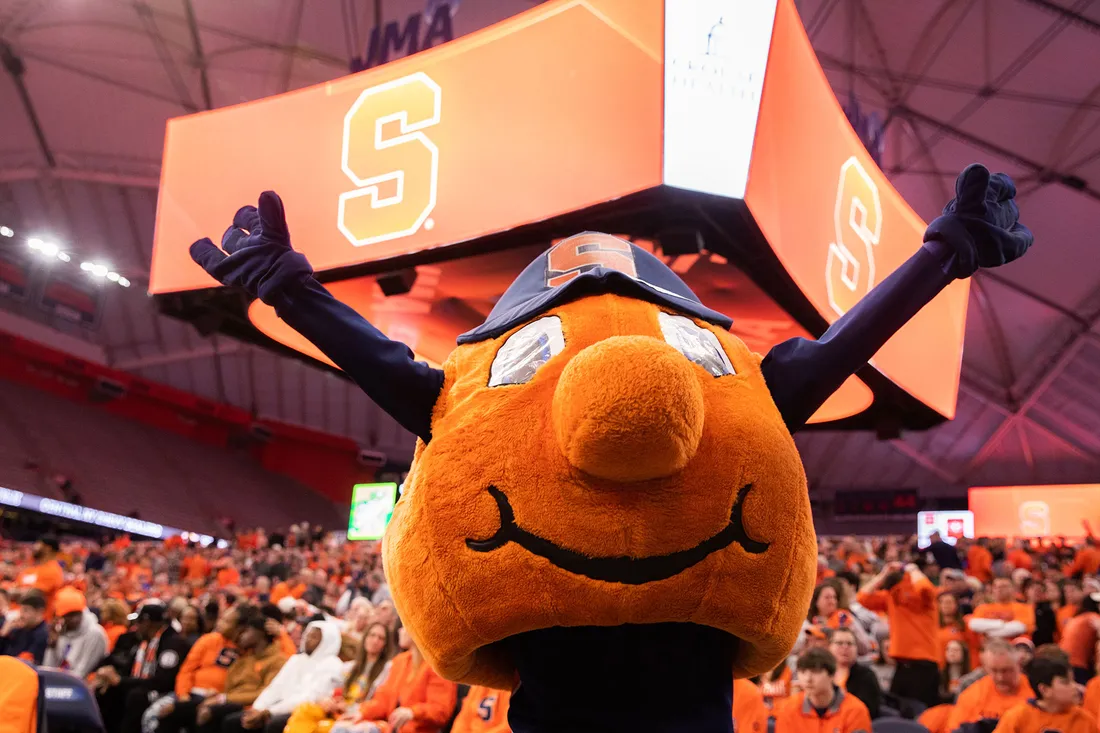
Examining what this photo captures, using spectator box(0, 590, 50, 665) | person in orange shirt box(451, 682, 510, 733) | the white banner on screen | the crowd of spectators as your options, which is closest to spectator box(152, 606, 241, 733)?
the crowd of spectators

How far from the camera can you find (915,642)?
5.28 meters

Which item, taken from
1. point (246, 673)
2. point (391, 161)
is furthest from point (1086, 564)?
point (246, 673)

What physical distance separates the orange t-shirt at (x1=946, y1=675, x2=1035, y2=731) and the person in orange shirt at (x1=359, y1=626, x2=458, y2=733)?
7.94ft

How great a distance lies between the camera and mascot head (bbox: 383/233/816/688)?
1069mm

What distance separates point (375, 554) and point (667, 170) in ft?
29.0

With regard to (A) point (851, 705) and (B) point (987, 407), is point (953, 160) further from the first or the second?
A: (A) point (851, 705)

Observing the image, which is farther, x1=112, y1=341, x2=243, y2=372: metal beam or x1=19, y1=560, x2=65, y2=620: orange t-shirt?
x1=112, y1=341, x2=243, y2=372: metal beam

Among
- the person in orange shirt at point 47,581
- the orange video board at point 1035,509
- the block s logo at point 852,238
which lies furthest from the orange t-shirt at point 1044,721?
the orange video board at point 1035,509

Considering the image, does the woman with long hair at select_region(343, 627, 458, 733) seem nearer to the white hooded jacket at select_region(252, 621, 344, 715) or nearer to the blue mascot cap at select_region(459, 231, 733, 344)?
the white hooded jacket at select_region(252, 621, 344, 715)

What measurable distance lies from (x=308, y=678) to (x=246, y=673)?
2.02ft

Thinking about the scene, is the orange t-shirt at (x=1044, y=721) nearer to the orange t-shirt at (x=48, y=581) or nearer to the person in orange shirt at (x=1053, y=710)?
the person in orange shirt at (x=1053, y=710)

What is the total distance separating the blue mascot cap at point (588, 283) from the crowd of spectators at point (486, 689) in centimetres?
250

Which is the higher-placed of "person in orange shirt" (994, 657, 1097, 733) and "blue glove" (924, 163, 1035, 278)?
"blue glove" (924, 163, 1035, 278)

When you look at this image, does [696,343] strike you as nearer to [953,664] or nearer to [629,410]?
[629,410]
